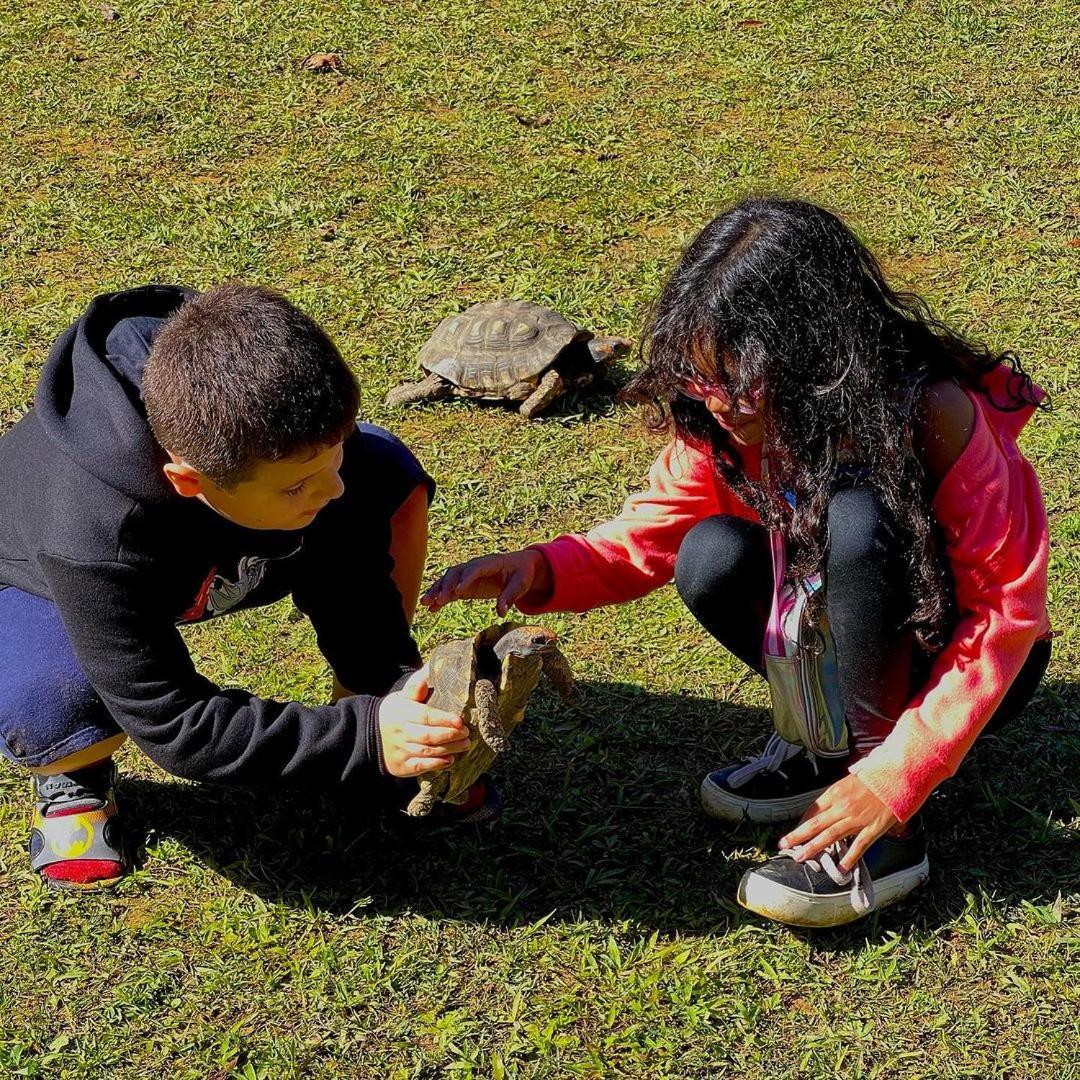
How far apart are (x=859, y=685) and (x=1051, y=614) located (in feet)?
3.83

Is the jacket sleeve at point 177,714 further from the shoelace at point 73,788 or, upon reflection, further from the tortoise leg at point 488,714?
the shoelace at point 73,788

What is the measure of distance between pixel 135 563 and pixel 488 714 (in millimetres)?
704

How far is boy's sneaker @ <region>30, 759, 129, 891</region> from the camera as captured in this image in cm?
304

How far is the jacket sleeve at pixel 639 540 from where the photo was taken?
3.12 m

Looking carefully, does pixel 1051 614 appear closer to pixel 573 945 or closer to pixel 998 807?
pixel 998 807

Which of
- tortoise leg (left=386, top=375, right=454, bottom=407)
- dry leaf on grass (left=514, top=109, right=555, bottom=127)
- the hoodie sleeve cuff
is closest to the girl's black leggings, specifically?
the hoodie sleeve cuff

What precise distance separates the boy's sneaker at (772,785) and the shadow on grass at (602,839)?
5cm

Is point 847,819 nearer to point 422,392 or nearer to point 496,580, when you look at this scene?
point 496,580

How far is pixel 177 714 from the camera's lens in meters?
2.70

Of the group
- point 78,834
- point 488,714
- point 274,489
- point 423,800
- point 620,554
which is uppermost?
point 274,489

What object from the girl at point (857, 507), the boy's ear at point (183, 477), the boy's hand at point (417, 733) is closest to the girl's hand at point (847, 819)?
the girl at point (857, 507)

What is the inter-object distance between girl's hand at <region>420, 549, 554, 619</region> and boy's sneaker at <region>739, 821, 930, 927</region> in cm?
74

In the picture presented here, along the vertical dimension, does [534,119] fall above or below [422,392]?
above

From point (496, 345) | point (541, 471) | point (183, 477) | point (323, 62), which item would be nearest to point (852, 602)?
point (183, 477)
